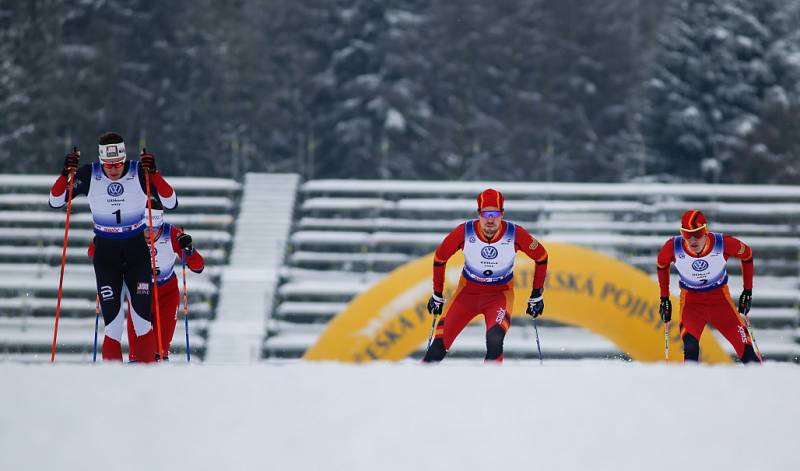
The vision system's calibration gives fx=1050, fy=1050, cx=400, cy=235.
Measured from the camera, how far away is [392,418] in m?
4.28

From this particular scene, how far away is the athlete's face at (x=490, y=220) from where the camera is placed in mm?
7574

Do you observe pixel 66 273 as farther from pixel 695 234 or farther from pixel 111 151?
pixel 695 234

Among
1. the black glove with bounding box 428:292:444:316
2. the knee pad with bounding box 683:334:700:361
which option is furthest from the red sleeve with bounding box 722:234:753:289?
the black glove with bounding box 428:292:444:316

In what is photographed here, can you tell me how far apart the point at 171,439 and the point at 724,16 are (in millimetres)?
27591

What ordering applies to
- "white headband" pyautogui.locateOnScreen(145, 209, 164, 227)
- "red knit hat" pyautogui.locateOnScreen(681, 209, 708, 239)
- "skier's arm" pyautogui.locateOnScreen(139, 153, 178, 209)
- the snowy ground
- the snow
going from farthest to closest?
the snow < "red knit hat" pyautogui.locateOnScreen(681, 209, 708, 239) < "white headband" pyautogui.locateOnScreen(145, 209, 164, 227) < "skier's arm" pyautogui.locateOnScreen(139, 153, 178, 209) < the snowy ground

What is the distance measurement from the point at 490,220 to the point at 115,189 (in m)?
2.69

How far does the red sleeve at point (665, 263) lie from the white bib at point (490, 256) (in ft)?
4.62

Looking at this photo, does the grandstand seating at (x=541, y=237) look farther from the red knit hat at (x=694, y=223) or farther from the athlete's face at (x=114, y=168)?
the athlete's face at (x=114, y=168)

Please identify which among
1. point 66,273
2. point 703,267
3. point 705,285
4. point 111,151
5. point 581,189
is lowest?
point 66,273

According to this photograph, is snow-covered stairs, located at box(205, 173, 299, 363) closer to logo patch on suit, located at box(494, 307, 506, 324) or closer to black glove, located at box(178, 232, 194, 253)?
black glove, located at box(178, 232, 194, 253)

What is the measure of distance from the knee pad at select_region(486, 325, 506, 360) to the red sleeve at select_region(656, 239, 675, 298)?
1.71 metres

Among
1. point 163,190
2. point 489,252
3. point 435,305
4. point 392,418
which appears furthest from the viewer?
point 489,252

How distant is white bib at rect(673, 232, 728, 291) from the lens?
847 centimetres

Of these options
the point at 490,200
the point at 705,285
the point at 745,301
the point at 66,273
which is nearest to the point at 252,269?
the point at 66,273
